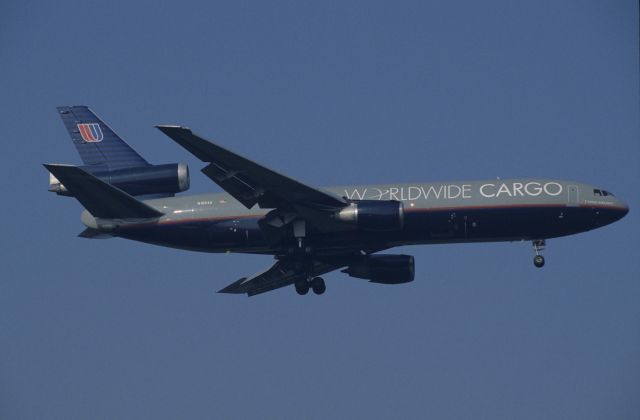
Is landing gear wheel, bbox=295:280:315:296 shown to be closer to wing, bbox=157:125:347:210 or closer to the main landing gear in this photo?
the main landing gear

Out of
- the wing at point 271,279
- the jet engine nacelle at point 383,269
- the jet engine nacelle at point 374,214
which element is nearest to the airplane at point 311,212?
the jet engine nacelle at point 374,214

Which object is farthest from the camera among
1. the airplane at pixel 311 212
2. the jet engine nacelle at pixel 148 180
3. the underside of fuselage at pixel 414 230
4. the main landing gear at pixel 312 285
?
the main landing gear at pixel 312 285

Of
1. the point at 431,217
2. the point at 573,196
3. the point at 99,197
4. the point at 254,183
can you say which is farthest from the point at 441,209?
the point at 99,197

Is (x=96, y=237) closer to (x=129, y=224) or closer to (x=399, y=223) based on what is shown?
(x=129, y=224)

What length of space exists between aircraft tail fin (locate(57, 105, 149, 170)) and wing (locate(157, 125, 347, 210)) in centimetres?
890

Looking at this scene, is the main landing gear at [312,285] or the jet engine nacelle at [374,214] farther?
the main landing gear at [312,285]

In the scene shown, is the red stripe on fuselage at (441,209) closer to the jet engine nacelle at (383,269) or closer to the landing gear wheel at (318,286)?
the landing gear wheel at (318,286)

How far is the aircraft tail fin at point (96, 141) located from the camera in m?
69.9

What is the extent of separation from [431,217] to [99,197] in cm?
1622

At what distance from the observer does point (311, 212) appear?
63781 mm

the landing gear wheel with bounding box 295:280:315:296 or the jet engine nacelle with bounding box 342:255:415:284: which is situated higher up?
the jet engine nacelle with bounding box 342:255:415:284

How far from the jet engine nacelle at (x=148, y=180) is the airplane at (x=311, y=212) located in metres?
0.05

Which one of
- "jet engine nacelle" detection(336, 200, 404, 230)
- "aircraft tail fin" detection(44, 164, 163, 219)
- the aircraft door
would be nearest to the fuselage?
the aircraft door

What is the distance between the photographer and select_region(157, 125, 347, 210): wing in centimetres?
5947
